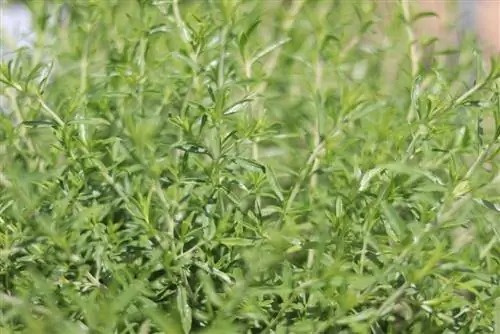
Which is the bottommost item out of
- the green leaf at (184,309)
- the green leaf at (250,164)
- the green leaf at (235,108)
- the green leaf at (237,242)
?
the green leaf at (184,309)

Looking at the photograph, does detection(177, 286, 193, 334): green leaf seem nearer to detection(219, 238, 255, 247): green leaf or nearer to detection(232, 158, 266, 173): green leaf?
detection(219, 238, 255, 247): green leaf

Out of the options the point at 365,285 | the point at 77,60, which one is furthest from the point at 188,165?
the point at 77,60

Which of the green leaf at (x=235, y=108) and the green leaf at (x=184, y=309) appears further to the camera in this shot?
the green leaf at (x=235, y=108)

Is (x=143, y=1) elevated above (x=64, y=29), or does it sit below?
above

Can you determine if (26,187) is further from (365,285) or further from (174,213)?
(365,285)

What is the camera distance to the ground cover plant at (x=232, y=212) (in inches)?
40.3

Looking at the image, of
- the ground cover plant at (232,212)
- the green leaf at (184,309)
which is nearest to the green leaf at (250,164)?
the ground cover plant at (232,212)

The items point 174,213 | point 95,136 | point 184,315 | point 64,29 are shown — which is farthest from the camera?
point 64,29

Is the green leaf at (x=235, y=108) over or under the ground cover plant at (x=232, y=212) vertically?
over

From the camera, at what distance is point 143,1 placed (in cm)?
136

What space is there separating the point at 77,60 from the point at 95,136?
0.36 meters

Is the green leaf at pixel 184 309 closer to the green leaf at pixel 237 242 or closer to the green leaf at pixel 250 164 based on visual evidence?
the green leaf at pixel 237 242

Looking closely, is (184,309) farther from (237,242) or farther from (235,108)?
(235,108)

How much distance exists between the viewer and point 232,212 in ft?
3.92
